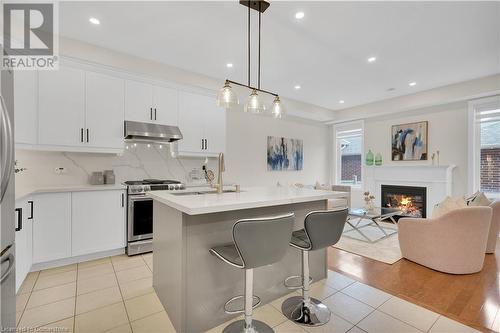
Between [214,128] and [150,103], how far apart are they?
1.18 m

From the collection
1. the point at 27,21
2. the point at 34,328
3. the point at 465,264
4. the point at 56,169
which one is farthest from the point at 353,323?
the point at 27,21

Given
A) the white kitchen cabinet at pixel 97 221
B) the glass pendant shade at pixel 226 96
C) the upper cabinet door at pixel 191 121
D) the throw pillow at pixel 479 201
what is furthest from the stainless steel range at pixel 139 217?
the throw pillow at pixel 479 201

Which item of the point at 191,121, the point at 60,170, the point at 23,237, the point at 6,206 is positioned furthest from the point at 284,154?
the point at 6,206

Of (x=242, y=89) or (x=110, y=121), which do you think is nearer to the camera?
(x=110, y=121)

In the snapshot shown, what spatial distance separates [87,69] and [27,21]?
27.5 inches

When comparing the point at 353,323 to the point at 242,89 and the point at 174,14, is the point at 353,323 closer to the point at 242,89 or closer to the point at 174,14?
the point at 174,14

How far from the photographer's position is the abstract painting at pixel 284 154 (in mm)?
5871

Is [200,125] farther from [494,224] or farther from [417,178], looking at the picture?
[417,178]

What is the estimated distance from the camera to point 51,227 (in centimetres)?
283

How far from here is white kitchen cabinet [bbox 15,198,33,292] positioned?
6.86 feet

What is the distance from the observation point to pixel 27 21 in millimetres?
2676

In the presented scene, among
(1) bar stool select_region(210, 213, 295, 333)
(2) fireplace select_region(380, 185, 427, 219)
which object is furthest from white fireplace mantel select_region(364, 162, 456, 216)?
(1) bar stool select_region(210, 213, 295, 333)

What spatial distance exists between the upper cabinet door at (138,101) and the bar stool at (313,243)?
9.60 feet

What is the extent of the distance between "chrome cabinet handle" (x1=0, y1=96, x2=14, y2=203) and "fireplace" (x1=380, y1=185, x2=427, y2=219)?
5985 millimetres
